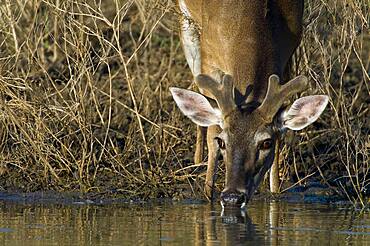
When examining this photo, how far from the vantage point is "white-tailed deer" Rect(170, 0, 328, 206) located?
9.96 metres

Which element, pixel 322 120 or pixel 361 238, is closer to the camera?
pixel 361 238

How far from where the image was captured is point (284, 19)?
1135 cm

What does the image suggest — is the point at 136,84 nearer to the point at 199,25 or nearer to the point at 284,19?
the point at 199,25

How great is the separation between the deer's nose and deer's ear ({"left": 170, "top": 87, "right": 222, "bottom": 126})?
2.68ft

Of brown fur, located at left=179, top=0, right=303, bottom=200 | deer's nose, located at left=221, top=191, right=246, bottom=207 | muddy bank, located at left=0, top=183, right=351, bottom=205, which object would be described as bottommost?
deer's nose, located at left=221, top=191, right=246, bottom=207

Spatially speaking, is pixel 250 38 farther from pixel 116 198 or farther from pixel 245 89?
pixel 116 198

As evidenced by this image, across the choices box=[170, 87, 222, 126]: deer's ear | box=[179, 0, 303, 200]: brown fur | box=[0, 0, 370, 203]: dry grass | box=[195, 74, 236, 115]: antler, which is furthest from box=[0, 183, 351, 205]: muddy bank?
box=[195, 74, 236, 115]: antler

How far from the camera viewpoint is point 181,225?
9.41 meters

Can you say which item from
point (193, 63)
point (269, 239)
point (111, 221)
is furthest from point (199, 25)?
point (269, 239)

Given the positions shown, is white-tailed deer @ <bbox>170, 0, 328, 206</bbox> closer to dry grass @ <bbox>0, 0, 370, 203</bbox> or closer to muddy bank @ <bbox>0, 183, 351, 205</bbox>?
dry grass @ <bbox>0, 0, 370, 203</bbox>

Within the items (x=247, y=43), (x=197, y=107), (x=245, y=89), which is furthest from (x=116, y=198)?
(x=247, y=43)

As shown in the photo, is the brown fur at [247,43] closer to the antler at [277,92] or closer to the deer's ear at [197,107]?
the antler at [277,92]

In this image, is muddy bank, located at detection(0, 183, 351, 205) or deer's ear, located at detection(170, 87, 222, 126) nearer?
deer's ear, located at detection(170, 87, 222, 126)

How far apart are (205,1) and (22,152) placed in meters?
2.18
